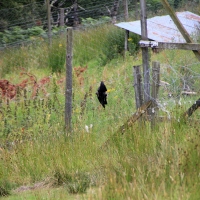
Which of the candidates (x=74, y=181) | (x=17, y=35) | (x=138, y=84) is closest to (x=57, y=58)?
(x=17, y=35)

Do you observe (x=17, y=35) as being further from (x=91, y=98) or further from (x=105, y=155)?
(x=105, y=155)

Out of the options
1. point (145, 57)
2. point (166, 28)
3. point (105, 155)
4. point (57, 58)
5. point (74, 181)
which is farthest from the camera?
point (57, 58)

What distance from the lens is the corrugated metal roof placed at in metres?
12.9

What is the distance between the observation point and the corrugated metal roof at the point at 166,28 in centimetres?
1288

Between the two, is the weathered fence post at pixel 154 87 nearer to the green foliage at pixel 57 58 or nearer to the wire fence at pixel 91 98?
the wire fence at pixel 91 98

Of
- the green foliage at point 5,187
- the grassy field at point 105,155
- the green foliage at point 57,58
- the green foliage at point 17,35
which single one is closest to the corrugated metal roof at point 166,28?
the green foliage at point 57,58

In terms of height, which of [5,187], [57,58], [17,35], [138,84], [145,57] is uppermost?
[145,57]

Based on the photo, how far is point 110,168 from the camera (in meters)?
5.28

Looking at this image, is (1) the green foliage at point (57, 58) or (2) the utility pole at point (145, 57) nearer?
(2) the utility pole at point (145, 57)

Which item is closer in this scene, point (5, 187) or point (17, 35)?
point (5, 187)

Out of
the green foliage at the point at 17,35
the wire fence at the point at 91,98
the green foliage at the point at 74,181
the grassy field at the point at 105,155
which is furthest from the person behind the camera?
the green foliage at the point at 17,35

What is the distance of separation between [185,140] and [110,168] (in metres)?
0.83

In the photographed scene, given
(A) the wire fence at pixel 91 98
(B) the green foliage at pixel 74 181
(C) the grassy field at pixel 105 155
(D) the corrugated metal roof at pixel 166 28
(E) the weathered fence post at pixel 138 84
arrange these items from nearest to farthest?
(C) the grassy field at pixel 105 155, (B) the green foliage at pixel 74 181, (E) the weathered fence post at pixel 138 84, (A) the wire fence at pixel 91 98, (D) the corrugated metal roof at pixel 166 28

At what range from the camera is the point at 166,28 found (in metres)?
14.2
